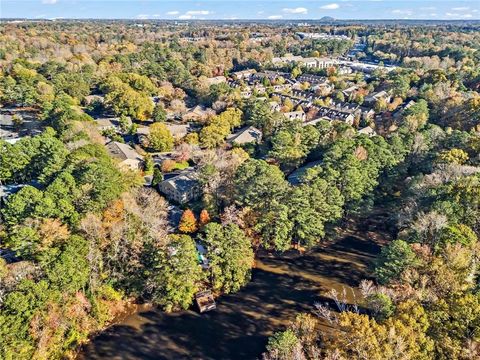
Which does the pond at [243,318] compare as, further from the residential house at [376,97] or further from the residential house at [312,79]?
the residential house at [312,79]

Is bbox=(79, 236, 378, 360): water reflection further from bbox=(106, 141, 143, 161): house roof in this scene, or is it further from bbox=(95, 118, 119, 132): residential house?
bbox=(95, 118, 119, 132): residential house

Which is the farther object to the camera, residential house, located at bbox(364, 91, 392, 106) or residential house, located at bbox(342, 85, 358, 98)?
residential house, located at bbox(342, 85, 358, 98)

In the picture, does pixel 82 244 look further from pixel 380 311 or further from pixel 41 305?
pixel 380 311

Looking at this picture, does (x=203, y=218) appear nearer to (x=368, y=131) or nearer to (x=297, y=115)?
(x=368, y=131)

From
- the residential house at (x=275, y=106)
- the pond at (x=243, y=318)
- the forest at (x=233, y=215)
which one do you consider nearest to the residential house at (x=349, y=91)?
the forest at (x=233, y=215)

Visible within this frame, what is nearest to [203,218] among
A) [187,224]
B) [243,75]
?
[187,224]

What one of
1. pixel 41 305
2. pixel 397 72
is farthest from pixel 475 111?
pixel 41 305

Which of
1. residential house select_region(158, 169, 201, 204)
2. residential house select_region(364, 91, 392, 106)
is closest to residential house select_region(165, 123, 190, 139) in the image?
residential house select_region(158, 169, 201, 204)
